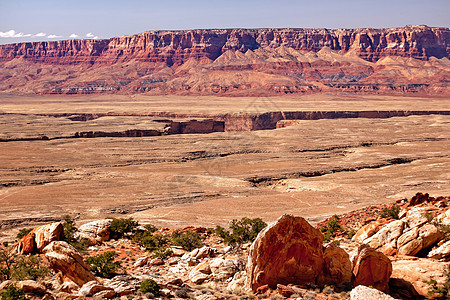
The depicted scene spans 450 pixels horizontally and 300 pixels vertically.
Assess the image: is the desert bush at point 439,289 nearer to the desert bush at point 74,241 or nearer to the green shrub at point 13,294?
the green shrub at point 13,294

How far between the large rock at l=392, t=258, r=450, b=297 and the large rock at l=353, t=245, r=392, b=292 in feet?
1.84

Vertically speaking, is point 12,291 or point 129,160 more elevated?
point 12,291

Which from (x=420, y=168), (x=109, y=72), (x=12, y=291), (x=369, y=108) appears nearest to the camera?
(x=12, y=291)

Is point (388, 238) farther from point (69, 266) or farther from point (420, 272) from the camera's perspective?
point (69, 266)

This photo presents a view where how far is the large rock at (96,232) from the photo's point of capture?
2203cm

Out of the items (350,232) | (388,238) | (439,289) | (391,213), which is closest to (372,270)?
(439,289)

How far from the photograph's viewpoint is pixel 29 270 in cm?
1588

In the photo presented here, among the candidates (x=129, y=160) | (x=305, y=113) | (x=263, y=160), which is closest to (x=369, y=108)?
(x=305, y=113)

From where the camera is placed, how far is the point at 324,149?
63.0 metres

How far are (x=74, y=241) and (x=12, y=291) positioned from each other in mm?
8991

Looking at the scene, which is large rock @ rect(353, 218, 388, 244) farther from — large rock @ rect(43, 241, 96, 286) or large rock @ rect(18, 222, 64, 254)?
large rock @ rect(18, 222, 64, 254)

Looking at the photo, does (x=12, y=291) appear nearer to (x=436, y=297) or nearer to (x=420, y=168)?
(x=436, y=297)

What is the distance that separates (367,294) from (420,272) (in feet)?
8.97

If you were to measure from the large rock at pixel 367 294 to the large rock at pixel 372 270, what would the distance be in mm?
1330
